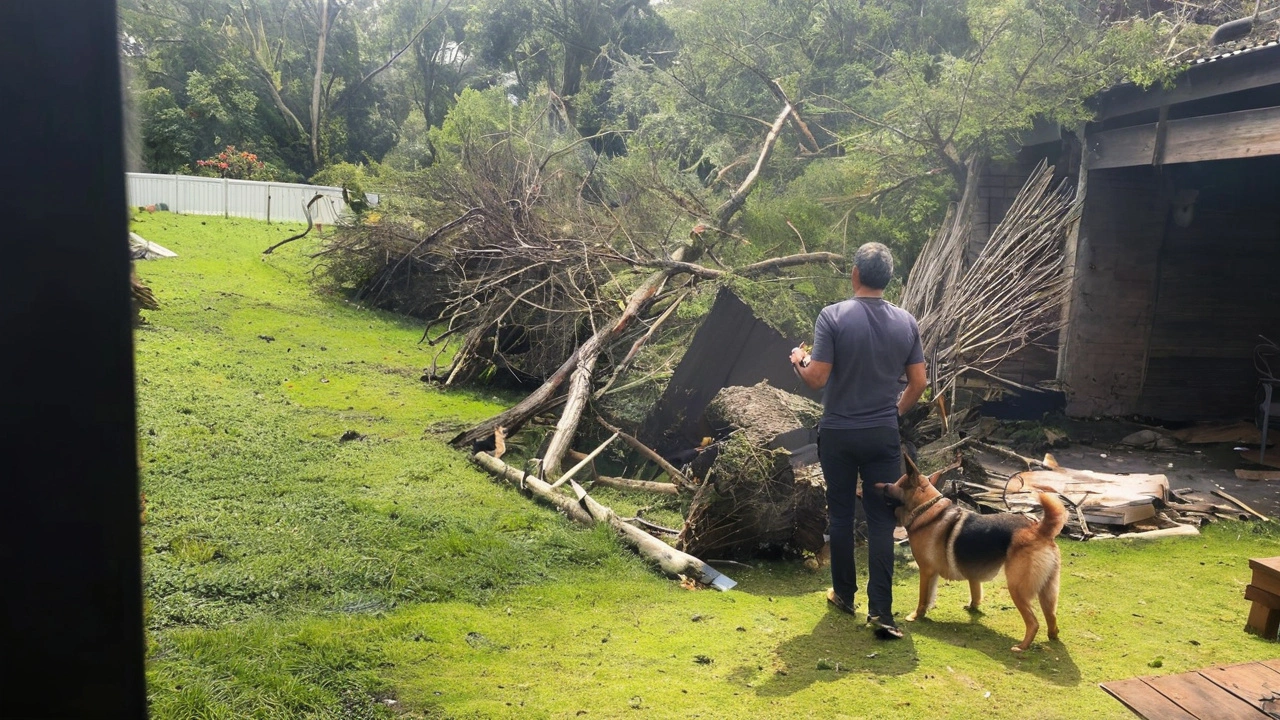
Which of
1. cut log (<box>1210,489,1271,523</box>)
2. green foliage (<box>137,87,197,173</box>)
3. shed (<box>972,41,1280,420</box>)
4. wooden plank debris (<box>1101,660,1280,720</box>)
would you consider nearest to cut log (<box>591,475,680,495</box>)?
wooden plank debris (<box>1101,660,1280,720</box>)

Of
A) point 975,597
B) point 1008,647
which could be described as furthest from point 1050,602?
point 975,597

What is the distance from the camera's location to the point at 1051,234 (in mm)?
10195

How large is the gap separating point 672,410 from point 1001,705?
4902mm

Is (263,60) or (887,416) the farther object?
(263,60)

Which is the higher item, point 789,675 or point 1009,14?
point 1009,14

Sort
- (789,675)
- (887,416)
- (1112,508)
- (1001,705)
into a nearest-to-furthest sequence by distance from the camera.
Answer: (1001,705) → (789,675) → (887,416) → (1112,508)

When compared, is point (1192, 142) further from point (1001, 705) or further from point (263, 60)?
point (263, 60)

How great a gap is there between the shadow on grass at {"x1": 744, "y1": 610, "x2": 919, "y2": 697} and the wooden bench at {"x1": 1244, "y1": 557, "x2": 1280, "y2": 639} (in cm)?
202

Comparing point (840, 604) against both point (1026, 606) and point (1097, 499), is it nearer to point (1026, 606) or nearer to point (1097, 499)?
point (1026, 606)

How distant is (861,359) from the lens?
4645 mm

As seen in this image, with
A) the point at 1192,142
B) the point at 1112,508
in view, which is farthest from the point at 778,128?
the point at 1112,508

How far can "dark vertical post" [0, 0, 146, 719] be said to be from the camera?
946 millimetres

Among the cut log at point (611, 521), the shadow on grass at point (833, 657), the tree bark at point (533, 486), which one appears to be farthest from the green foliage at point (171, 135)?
the shadow on grass at point (833, 657)

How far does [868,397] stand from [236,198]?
25825mm
